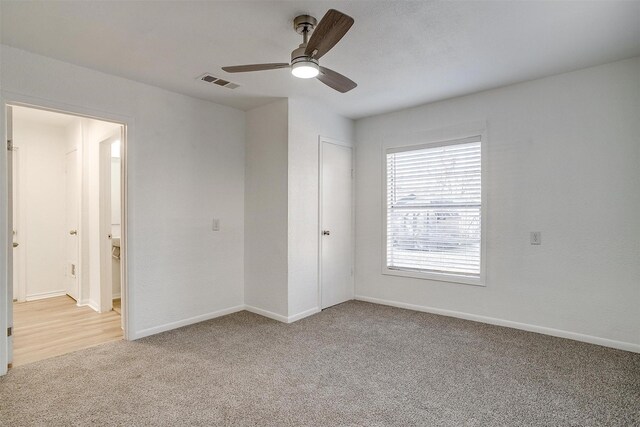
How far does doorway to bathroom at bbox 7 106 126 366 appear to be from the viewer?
13.7 feet

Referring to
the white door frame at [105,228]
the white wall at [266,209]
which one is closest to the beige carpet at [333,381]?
the white wall at [266,209]

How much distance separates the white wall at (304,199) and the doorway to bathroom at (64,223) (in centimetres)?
199

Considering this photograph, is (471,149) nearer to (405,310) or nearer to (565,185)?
(565,185)

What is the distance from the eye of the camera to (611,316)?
3008 mm

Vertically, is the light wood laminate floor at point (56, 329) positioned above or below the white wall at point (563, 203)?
below

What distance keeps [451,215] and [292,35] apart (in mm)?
2653

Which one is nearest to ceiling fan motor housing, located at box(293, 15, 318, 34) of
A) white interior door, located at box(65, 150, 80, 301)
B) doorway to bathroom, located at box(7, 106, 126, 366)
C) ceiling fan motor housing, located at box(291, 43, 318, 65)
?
ceiling fan motor housing, located at box(291, 43, 318, 65)

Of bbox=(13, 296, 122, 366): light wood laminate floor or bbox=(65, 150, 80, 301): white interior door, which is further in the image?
bbox=(65, 150, 80, 301): white interior door

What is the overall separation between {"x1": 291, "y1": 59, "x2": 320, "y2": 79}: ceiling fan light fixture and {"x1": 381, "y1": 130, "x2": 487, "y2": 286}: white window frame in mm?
2237

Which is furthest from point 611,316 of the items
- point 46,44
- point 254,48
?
point 46,44

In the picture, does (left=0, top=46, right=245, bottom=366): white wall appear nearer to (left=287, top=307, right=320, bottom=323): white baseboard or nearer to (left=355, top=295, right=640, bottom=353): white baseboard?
(left=287, top=307, right=320, bottom=323): white baseboard

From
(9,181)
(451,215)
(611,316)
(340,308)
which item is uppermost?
(9,181)

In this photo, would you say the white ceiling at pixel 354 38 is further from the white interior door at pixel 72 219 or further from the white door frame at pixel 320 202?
the white interior door at pixel 72 219

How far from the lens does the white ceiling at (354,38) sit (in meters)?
2.15
